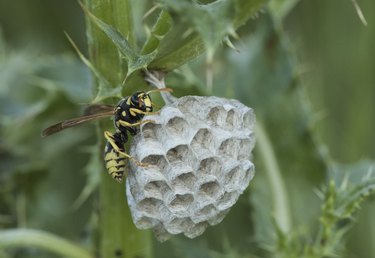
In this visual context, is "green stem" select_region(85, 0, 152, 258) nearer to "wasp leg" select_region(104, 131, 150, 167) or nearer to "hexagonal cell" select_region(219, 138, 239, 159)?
"wasp leg" select_region(104, 131, 150, 167)

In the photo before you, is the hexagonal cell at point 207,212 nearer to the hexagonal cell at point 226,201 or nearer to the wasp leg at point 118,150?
the hexagonal cell at point 226,201

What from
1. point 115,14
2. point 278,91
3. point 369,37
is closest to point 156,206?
point 115,14

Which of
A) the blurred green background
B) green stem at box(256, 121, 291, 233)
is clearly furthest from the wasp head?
green stem at box(256, 121, 291, 233)

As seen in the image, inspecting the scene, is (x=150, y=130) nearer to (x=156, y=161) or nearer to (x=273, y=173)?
(x=156, y=161)

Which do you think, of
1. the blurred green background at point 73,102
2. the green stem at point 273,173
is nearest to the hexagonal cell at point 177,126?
the blurred green background at point 73,102

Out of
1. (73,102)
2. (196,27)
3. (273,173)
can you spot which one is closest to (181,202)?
(196,27)

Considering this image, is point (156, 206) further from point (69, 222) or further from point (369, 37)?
point (369, 37)
